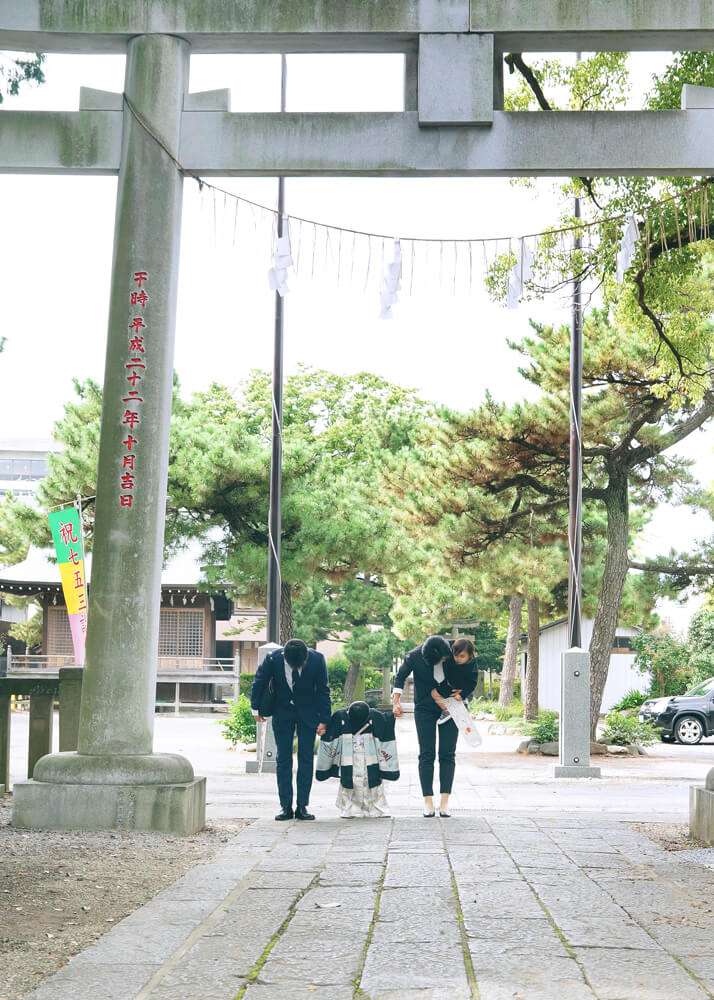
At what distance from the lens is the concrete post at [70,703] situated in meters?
9.45

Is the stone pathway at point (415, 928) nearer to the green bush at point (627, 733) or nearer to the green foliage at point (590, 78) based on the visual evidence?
the green foliage at point (590, 78)

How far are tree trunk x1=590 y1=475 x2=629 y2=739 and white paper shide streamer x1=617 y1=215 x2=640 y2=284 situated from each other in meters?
10.4

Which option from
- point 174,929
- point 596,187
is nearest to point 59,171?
point 596,187

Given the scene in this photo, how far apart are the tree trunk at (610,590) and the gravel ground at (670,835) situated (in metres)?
10.4

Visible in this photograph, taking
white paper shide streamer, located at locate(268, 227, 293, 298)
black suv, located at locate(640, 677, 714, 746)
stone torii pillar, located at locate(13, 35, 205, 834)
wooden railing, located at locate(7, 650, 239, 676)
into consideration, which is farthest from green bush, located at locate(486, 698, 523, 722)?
stone torii pillar, located at locate(13, 35, 205, 834)

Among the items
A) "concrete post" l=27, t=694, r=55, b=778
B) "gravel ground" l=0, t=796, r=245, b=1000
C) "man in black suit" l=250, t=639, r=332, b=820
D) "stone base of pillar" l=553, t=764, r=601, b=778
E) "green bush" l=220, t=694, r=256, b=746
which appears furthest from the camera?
"green bush" l=220, t=694, r=256, b=746

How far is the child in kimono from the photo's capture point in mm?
9297

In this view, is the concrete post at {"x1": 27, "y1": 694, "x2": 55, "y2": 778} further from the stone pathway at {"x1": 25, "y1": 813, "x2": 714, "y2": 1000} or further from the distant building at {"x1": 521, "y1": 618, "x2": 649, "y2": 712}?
the distant building at {"x1": 521, "y1": 618, "x2": 649, "y2": 712}

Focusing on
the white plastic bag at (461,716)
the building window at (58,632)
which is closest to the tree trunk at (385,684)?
the building window at (58,632)

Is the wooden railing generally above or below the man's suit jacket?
below

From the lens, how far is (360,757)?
9305 mm

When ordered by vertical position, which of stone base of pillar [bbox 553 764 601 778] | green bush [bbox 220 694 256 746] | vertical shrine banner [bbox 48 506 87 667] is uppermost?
vertical shrine banner [bbox 48 506 87 667]

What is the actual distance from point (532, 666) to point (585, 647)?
1269 cm

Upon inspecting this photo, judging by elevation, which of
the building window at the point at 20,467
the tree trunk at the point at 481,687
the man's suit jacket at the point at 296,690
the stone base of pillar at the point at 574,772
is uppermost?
the building window at the point at 20,467
